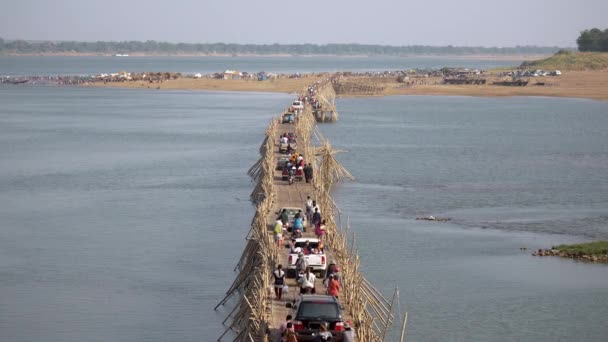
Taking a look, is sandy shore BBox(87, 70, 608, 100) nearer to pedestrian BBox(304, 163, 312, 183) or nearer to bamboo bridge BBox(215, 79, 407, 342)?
bamboo bridge BBox(215, 79, 407, 342)

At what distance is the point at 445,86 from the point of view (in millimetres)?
168125

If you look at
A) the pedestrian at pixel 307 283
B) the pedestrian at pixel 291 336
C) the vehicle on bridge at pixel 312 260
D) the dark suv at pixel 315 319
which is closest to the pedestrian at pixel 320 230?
the vehicle on bridge at pixel 312 260

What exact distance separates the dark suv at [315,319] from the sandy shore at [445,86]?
12665 cm

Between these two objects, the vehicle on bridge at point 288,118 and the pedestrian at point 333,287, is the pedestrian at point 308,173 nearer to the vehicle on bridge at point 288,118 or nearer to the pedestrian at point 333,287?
the pedestrian at point 333,287

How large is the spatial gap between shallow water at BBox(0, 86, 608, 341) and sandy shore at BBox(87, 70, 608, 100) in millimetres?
47195

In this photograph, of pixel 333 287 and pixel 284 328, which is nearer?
pixel 284 328

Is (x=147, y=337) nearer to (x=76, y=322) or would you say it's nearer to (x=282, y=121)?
(x=76, y=322)

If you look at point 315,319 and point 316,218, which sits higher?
point 315,319

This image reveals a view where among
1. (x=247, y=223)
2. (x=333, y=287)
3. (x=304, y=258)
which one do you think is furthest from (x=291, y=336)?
(x=247, y=223)

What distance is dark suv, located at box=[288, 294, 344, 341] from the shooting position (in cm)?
2588

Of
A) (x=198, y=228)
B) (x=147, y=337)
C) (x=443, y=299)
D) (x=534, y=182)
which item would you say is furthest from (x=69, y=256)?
(x=534, y=182)

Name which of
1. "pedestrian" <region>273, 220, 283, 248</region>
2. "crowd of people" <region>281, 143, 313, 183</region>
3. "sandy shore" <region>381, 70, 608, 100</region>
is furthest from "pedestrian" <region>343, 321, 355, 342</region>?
"sandy shore" <region>381, 70, 608, 100</region>

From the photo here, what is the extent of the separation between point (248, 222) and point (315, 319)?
26.8 meters

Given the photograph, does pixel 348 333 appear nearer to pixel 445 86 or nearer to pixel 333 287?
pixel 333 287
